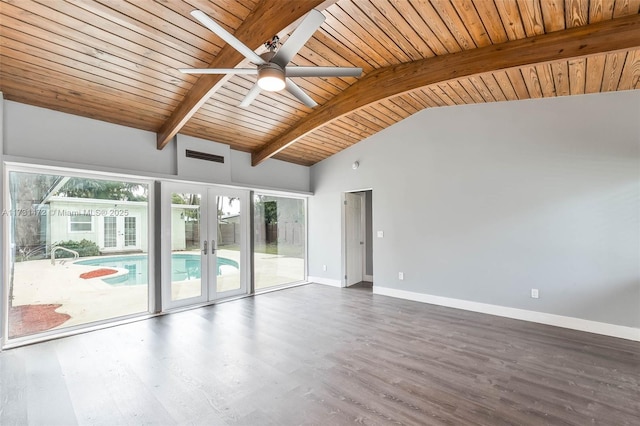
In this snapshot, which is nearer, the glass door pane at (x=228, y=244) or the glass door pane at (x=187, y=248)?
the glass door pane at (x=187, y=248)

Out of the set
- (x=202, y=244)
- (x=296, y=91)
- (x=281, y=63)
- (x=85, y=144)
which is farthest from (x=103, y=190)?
(x=281, y=63)

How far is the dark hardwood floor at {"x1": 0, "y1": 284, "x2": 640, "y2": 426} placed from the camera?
219cm

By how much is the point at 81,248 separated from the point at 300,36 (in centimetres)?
392

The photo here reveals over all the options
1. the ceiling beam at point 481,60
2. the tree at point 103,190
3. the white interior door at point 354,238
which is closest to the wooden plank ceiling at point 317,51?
the ceiling beam at point 481,60

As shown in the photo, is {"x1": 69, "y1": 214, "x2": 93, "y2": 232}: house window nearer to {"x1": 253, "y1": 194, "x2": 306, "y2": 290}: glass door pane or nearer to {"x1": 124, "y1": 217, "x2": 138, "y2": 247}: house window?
{"x1": 124, "y1": 217, "x2": 138, "y2": 247}: house window

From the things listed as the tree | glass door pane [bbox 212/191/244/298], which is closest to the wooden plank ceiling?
the tree

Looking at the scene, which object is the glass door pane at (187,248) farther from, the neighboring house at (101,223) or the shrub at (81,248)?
the shrub at (81,248)

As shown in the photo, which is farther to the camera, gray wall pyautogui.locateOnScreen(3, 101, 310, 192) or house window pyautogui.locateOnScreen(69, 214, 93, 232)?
house window pyautogui.locateOnScreen(69, 214, 93, 232)

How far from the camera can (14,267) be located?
341cm

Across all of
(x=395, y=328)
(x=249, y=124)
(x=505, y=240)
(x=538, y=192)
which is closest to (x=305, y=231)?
(x=249, y=124)

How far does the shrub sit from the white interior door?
4.53 metres

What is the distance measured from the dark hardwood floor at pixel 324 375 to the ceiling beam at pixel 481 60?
3.05 meters

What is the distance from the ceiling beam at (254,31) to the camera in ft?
8.18

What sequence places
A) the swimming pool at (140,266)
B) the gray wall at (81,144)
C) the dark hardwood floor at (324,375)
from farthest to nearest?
the swimming pool at (140,266) < the gray wall at (81,144) < the dark hardwood floor at (324,375)
